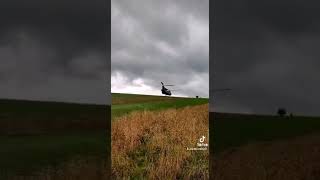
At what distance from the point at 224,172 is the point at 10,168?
4836 millimetres

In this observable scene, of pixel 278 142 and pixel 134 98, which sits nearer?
pixel 134 98

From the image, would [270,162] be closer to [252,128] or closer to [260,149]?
[260,149]

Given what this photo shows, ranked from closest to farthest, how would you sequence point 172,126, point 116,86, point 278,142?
1. point 116,86
2. point 172,126
3. point 278,142

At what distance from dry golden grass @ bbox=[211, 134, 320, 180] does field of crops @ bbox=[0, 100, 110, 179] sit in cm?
286

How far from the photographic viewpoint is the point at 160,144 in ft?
42.0

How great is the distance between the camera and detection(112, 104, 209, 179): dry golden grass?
12.4 meters

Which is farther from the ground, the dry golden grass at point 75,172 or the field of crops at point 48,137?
the field of crops at point 48,137

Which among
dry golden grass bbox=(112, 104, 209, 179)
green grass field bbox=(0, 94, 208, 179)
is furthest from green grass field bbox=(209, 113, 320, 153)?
green grass field bbox=(0, 94, 208, 179)

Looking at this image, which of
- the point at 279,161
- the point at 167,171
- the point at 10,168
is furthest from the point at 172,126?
the point at 10,168

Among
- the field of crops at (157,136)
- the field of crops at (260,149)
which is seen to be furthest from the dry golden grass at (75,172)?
the field of crops at (260,149)

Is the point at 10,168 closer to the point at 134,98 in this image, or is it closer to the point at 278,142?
the point at 134,98

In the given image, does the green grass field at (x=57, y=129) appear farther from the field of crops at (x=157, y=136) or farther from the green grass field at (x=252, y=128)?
the green grass field at (x=252, y=128)

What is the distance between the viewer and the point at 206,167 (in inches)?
502

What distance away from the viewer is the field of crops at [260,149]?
13.1m
